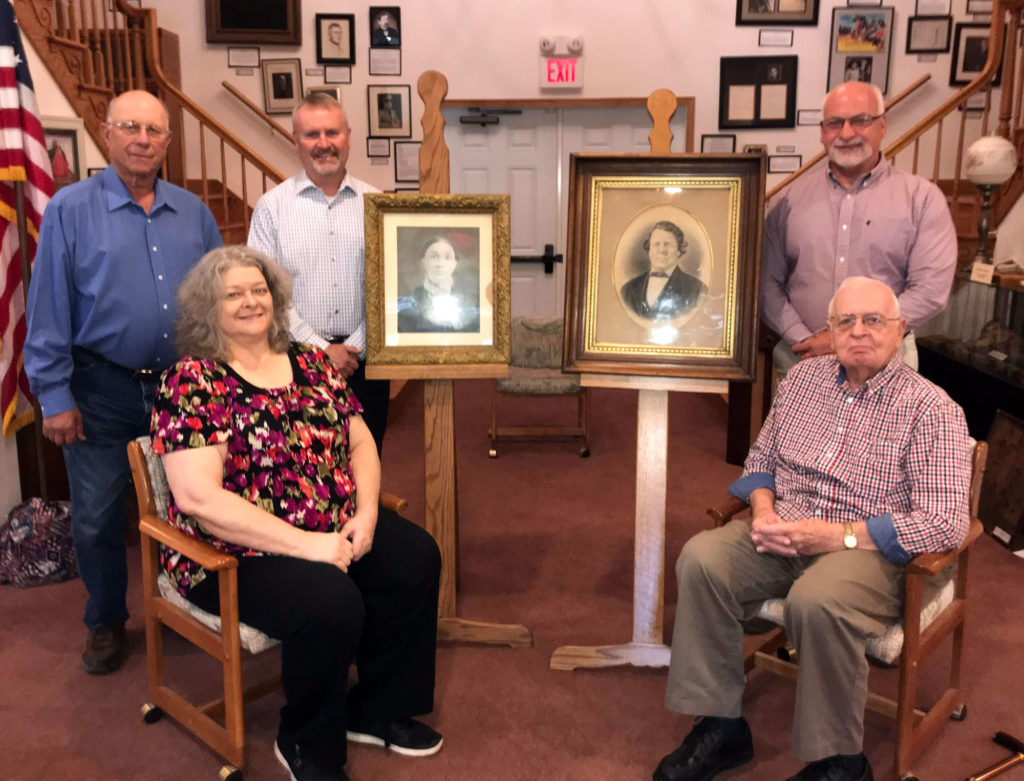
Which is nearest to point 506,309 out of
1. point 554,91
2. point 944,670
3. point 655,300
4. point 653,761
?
point 655,300

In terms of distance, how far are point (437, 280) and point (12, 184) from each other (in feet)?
5.81

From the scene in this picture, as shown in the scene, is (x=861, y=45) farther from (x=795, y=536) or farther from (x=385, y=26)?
(x=795, y=536)

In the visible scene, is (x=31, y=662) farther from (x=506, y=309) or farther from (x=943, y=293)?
(x=943, y=293)

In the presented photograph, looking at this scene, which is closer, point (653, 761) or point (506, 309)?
point (653, 761)

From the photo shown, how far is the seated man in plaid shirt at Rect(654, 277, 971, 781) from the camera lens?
2.00m

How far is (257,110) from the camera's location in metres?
6.74

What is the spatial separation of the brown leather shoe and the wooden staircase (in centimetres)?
305

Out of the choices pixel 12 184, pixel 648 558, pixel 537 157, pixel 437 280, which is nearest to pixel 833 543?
pixel 648 558

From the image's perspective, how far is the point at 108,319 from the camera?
8.28 feet

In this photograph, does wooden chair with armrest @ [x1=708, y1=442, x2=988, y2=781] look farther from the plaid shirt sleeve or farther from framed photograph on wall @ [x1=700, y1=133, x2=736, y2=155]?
framed photograph on wall @ [x1=700, y1=133, x2=736, y2=155]

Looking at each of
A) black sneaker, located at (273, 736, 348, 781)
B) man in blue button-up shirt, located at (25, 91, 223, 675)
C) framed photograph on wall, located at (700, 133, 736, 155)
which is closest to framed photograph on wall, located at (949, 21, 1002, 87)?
framed photograph on wall, located at (700, 133, 736, 155)

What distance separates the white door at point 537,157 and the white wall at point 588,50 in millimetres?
247

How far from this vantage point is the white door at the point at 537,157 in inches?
273

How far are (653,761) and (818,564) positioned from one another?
25.5 inches
